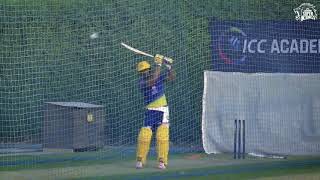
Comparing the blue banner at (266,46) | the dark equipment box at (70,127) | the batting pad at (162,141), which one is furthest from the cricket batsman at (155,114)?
the blue banner at (266,46)

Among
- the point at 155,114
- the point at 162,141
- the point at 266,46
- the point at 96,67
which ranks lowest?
the point at 162,141

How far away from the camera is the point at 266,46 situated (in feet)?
41.3

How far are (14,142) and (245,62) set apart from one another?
14.7 ft

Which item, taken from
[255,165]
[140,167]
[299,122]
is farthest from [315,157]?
[140,167]

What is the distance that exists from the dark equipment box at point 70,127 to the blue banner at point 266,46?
257cm

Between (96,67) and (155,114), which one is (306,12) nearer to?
(96,67)

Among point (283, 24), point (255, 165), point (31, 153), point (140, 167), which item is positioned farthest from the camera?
point (283, 24)

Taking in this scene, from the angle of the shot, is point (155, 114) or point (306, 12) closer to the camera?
point (155, 114)

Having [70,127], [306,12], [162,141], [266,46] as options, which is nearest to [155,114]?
[162,141]

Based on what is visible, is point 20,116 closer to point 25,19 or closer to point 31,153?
point 31,153

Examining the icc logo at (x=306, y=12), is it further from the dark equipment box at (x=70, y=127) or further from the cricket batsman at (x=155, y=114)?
the cricket batsman at (x=155, y=114)

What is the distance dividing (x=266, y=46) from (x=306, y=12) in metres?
2.68

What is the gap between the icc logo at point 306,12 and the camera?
14.6 metres

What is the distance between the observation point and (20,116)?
12.0 metres
